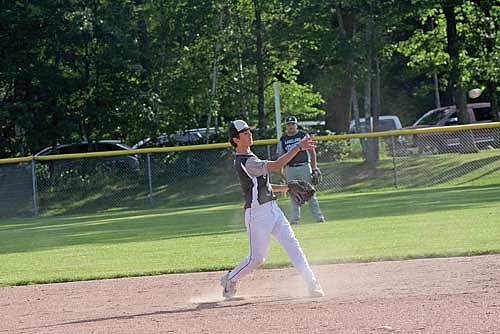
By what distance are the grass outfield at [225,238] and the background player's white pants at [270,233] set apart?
3.10m

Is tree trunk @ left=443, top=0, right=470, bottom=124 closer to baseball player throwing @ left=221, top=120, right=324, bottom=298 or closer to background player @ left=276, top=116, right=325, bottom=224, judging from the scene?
background player @ left=276, top=116, right=325, bottom=224

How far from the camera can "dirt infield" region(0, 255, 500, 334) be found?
8320 mm

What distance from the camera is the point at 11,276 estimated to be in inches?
540

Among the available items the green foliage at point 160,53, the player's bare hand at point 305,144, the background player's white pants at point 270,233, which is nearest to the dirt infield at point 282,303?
the background player's white pants at point 270,233

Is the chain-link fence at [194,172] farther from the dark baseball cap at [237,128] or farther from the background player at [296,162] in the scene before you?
the dark baseball cap at [237,128]

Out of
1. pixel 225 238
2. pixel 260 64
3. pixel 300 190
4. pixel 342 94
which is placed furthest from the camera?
pixel 342 94

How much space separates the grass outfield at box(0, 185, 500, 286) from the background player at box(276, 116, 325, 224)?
1.16ft

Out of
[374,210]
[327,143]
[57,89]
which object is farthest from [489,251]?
[57,89]

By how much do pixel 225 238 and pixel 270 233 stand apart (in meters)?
6.85

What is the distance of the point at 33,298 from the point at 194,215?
12146 millimetres

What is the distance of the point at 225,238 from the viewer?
16.7 m

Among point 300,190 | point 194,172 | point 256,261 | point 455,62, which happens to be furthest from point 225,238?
point 455,62

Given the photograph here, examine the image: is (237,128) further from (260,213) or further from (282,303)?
(282,303)

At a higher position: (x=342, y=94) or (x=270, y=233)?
(x=342, y=94)
